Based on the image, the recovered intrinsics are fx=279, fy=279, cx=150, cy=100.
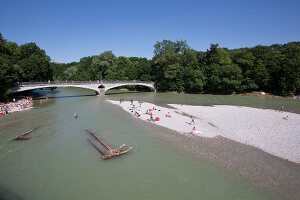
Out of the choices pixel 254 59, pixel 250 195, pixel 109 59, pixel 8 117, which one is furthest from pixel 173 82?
pixel 250 195

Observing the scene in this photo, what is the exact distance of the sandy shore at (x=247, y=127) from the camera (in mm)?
27341

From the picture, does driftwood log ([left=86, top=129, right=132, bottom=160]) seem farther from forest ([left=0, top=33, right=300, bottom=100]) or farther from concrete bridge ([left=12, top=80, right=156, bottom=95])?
concrete bridge ([left=12, top=80, right=156, bottom=95])

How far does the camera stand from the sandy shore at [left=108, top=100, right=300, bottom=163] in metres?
27.3

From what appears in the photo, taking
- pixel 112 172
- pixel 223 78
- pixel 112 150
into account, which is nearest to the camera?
pixel 112 172

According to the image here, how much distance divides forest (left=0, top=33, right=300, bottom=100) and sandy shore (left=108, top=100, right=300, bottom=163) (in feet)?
106

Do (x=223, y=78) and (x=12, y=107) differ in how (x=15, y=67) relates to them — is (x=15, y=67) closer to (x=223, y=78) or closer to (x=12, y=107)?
(x=12, y=107)

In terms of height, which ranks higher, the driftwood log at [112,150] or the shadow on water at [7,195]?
the driftwood log at [112,150]

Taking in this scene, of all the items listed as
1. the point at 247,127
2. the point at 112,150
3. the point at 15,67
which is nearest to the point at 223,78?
the point at 247,127

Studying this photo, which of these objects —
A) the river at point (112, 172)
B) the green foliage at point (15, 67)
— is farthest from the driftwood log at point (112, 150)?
the green foliage at point (15, 67)

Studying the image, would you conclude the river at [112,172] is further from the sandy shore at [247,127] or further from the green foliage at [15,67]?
the green foliage at [15,67]

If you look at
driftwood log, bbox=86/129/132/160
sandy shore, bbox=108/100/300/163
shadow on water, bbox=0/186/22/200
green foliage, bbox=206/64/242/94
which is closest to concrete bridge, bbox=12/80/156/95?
green foliage, bbox=206/64/242/94

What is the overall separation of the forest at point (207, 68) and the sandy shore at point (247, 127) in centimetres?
3221

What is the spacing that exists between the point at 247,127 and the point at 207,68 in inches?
2098

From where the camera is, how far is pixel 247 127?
35.0 meters
